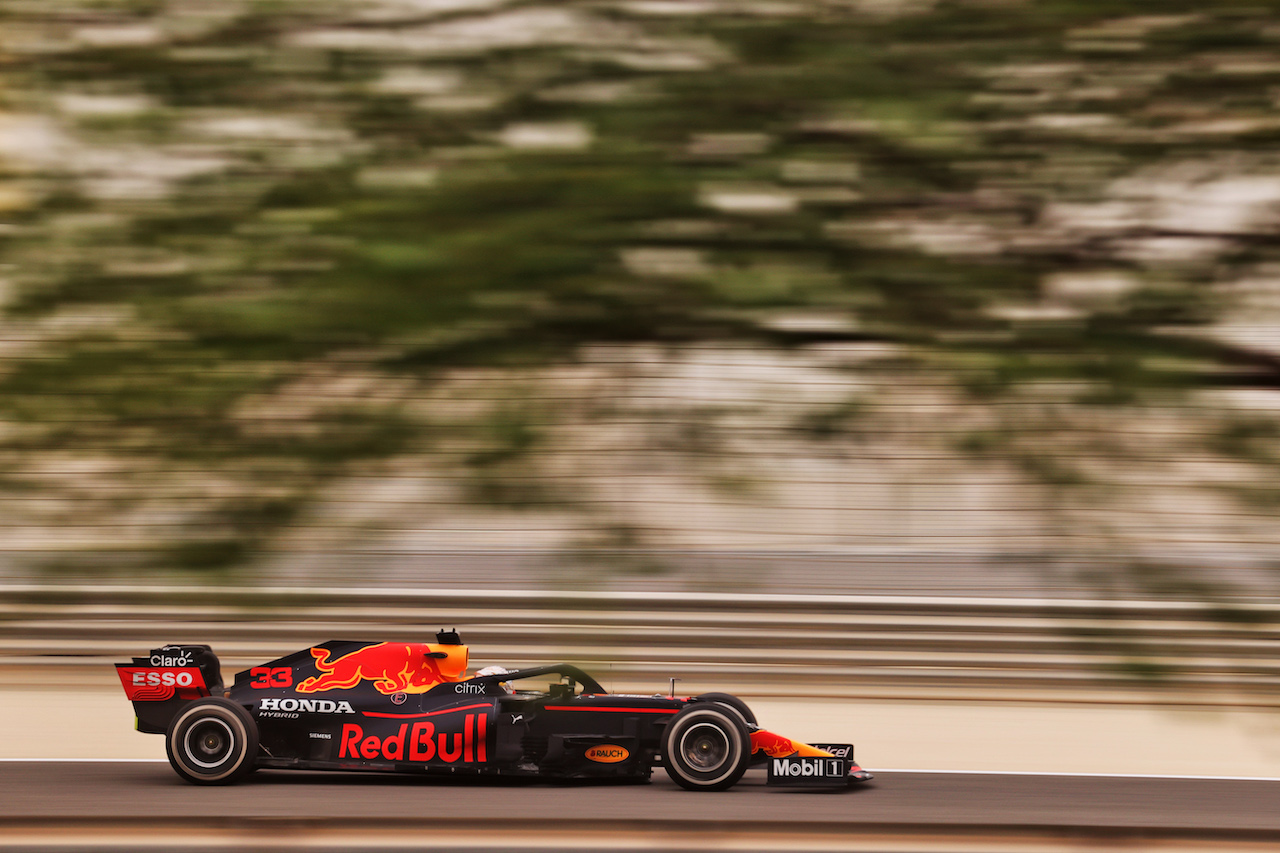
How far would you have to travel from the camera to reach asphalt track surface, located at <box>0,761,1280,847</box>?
6.70 metres

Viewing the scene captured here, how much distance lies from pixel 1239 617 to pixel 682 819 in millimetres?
5715

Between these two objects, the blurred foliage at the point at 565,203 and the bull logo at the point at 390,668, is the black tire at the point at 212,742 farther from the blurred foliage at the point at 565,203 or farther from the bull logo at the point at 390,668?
the blurred foliage at the point at 565,203

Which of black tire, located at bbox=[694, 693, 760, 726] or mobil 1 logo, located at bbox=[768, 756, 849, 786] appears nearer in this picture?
mobil 1 logo, located at bbox=[768, 756, 849, 786]

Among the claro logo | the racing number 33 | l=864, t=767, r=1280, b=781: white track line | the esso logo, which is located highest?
l=864, t=767, r=1280, b=781: white track line

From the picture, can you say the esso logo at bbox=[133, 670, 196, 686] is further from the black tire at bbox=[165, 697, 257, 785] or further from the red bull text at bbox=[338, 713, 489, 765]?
the red bull text at bbox=[338, 713, 489, 765]

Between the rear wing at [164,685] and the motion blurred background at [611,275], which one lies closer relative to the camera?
the motion blurred background at [611,275]

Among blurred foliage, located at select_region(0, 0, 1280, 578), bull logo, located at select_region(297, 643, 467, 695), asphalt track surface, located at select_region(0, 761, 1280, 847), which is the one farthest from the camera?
bull logo, located at select_region(297, 643, 467, 695)

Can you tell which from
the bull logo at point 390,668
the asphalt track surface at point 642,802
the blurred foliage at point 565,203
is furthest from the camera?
the bull logo at point 390,668

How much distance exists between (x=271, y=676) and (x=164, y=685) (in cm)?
70

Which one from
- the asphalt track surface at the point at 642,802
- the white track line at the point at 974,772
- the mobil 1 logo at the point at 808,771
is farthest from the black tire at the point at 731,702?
the white track line at the point at 974,772

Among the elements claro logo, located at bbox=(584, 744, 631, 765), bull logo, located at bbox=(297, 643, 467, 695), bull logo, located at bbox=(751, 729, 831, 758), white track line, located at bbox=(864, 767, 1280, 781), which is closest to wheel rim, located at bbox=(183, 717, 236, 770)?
bull logo, located at bbox=(297, 643, 467, 695)

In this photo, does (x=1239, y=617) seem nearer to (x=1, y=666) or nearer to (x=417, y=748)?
(x=417, y=748)

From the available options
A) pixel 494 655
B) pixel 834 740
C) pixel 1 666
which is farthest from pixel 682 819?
pixel 1 666

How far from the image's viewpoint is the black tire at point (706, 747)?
24.2ft
